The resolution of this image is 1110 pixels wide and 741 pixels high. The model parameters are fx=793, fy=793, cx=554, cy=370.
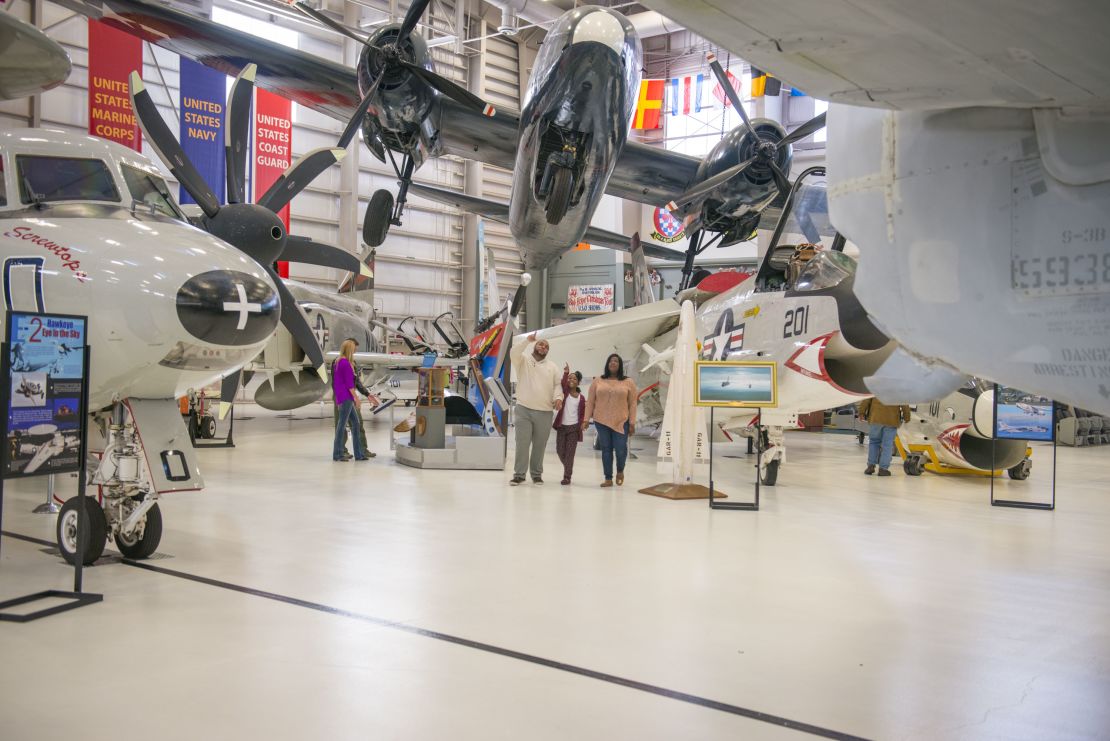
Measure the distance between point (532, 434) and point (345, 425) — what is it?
11.0 feet

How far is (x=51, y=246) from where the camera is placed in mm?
5066

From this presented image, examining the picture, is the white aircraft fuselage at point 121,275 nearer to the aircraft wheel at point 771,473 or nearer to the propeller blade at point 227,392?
the propeller blade at point 227,392

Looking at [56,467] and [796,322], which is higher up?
[796,322]

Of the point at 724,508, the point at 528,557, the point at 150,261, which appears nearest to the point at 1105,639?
the point at 528,557

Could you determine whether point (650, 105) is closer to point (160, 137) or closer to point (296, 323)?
point (296, 323)

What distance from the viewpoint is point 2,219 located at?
5.26m

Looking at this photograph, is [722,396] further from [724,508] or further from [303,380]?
[303,380]

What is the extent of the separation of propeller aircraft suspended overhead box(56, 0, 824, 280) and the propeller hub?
239cm

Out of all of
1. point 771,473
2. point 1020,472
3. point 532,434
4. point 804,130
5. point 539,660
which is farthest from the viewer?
point 1020,472

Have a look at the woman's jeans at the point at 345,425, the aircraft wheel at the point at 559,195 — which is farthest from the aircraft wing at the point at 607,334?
the aircraft wheel at the point at 559,195

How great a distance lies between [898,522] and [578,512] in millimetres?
3041

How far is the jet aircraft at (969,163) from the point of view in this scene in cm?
179

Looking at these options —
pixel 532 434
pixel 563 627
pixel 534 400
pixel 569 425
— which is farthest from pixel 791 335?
pixel 563 627

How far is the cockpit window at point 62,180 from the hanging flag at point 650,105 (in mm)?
28286
